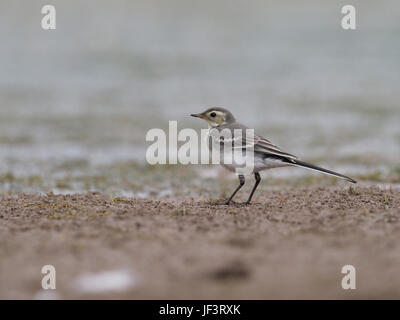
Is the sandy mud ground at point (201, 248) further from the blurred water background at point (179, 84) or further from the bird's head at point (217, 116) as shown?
the blurred water background at point (179, 84)

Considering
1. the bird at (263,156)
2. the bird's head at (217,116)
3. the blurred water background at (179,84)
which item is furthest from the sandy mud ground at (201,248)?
the blurred water background at (179,84)

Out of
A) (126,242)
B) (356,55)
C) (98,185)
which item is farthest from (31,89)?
(126,242)

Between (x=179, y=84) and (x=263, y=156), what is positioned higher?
(x=179, y=84)

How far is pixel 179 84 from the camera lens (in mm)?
23953

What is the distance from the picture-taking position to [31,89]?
2283cm

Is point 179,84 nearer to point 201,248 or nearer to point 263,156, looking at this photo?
point 263,156

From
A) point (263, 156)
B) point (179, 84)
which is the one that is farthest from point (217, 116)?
point (179, 84)

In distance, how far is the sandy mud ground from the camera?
18.4 feet

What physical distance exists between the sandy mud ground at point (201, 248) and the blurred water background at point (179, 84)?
3.12 meters

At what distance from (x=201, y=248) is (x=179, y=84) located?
1786 centimetres

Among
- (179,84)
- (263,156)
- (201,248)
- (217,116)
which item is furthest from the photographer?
(179,84)

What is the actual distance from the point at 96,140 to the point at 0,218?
8166mm

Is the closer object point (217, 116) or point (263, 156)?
point (263, 156)

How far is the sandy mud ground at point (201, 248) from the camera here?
5621 mm
